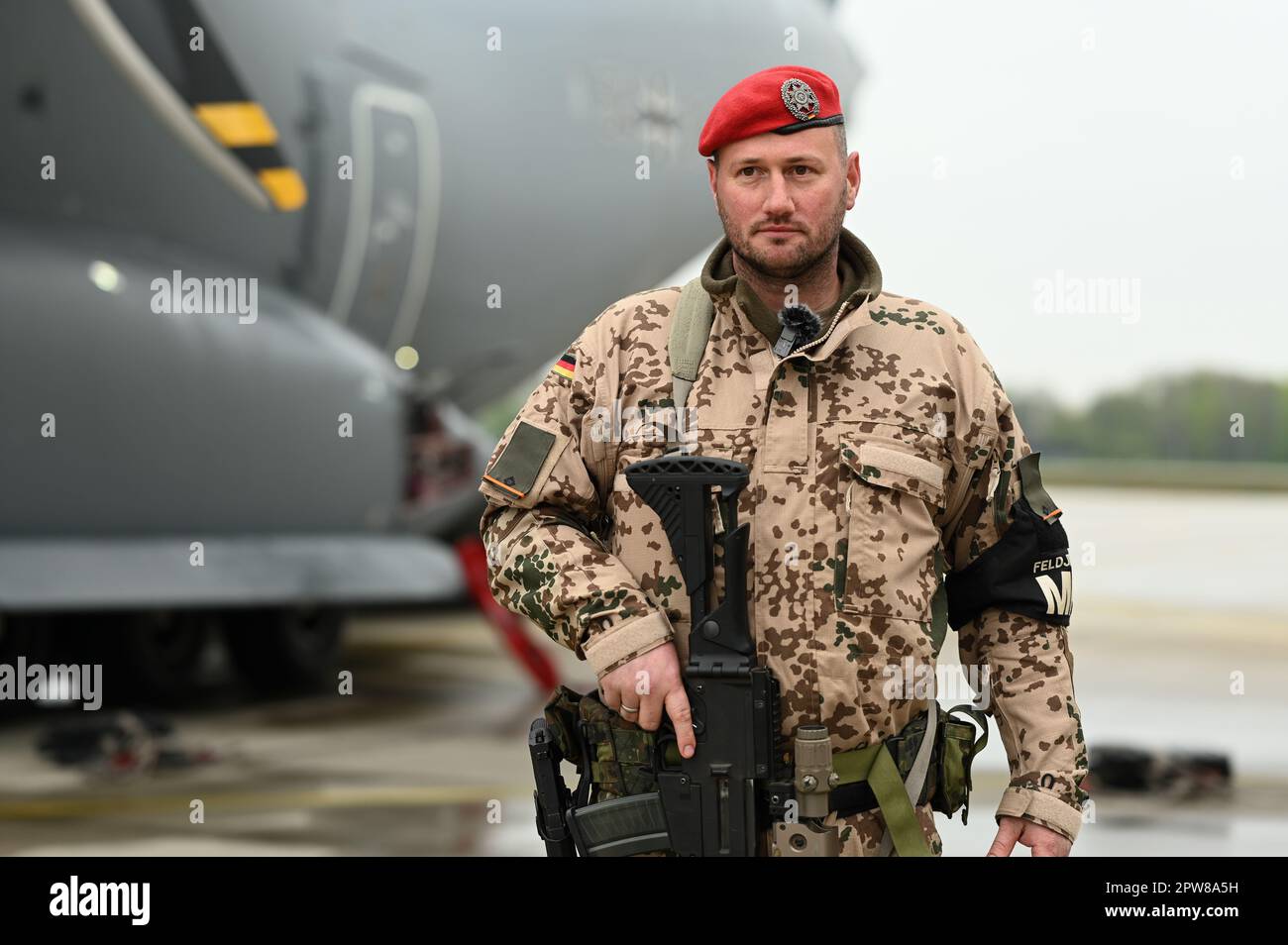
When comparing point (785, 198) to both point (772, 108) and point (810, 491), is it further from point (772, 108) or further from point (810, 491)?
point (810, 491)

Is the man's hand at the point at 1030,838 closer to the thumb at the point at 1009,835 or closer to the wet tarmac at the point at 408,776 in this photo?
the thumb at the point at 1009,835

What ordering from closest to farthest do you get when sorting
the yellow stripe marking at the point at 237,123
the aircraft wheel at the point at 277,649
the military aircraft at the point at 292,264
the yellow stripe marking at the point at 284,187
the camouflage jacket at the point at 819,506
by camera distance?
1. the camouflage jacket at the point at 819,506
2. the military aircraft at the point at 292,264
3. the yellow stripe marking at the point at 237,123
4. the yellow stripe marking at the point at 284,187
5. the aircraft wheel at the point at 277,649

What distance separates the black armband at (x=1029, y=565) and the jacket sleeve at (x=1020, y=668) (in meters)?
0.01

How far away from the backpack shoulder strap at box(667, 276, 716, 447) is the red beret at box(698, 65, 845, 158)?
0.23m

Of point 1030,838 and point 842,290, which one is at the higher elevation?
point 842,290

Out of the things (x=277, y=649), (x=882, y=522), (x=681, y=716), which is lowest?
(x=277, y=649)

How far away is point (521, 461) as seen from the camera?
222 cm

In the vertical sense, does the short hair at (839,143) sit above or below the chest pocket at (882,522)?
above

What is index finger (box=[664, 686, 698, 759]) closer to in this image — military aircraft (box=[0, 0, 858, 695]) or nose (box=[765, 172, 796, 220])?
nose (box=[765, 172, 796, 220])

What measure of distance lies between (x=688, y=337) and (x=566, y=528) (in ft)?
1.09

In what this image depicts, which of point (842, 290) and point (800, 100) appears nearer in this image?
point (800, 100)

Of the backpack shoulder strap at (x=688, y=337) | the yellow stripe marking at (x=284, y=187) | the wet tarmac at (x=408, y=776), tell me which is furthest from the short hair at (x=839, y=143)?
the yellow stripe marking at (x=284, y=187)

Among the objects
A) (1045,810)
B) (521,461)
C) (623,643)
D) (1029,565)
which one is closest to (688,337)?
(521,461)

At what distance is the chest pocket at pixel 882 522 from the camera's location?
2.20 metres
